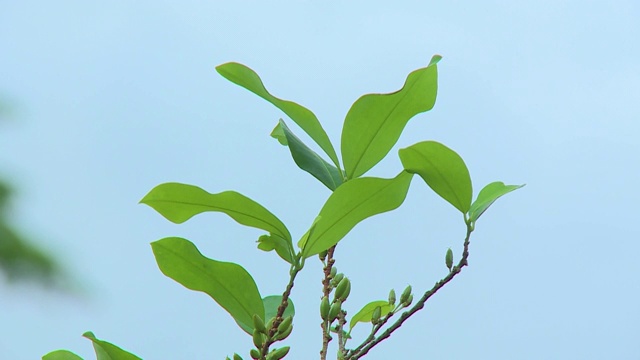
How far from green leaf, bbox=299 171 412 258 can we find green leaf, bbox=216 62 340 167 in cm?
7

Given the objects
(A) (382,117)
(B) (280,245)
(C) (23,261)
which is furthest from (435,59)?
(C) (23,261)

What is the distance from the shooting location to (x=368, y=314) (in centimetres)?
66

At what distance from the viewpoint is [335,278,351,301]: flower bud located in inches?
18.8

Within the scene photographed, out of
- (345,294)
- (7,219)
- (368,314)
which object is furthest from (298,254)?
(7,219)

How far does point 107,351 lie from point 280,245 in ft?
0.45

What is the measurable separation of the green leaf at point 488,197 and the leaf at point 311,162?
0.35ft

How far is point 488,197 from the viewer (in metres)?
0.54

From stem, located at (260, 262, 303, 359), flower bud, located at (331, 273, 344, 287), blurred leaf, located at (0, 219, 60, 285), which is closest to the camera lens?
stem, located at (260, 262, 303, 359)

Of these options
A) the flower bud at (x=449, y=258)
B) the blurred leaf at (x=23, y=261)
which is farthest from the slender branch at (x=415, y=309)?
the blurred leaf at (x=23, y=261)

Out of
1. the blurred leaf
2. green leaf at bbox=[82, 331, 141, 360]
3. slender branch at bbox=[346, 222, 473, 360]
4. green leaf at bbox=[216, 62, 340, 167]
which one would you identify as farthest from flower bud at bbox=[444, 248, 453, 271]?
the blurred leaf

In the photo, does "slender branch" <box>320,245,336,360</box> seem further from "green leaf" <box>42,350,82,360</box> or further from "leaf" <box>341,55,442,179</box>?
"green leaf" <box>42,350,82,360</box>

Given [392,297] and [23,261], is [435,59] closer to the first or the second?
[392,297]

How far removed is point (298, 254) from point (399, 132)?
12 cm

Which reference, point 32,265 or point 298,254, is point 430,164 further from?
point 32,265
